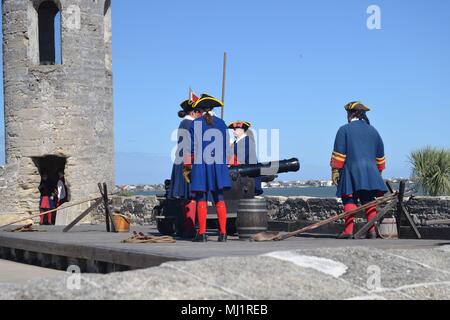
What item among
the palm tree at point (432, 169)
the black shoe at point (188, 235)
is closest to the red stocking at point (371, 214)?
the black shoe at point (188, 235)

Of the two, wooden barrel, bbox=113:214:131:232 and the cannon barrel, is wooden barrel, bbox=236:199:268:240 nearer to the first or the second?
the cannon barrel

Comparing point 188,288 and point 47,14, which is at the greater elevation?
point 47,14

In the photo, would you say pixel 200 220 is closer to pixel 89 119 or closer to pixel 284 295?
pixel 284 295

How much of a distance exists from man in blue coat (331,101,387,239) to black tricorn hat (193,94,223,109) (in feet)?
5.29

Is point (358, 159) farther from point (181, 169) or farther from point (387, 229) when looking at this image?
point (181, 169)

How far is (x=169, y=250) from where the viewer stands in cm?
838

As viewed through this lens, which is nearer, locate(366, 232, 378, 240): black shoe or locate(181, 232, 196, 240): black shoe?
locate(366, 232, 378, 240): black shoe

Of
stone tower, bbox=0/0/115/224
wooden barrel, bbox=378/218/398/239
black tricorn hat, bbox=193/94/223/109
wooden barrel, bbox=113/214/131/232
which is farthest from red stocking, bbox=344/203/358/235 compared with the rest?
stone tower, bbox=0/0/115/224

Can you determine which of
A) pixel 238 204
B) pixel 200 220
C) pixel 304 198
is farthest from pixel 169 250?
pixel 304 198

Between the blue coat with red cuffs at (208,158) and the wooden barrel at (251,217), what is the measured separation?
28.4 inches

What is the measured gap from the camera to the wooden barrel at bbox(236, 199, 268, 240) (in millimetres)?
10781

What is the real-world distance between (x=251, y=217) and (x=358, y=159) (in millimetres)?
1496
